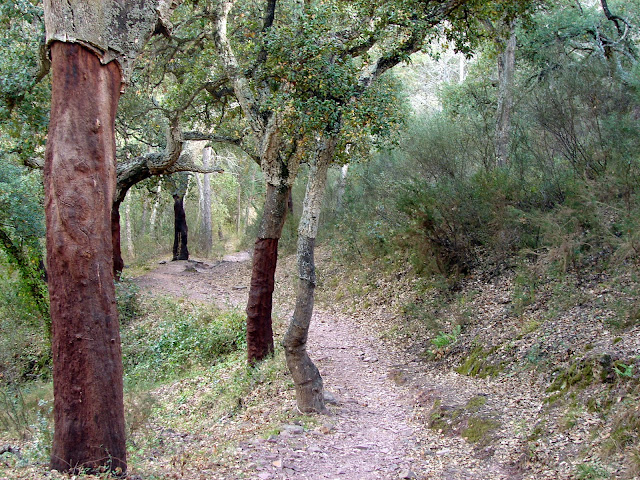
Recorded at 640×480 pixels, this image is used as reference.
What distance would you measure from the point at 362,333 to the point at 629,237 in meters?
5.62

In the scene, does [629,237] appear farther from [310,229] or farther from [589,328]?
[310,229]

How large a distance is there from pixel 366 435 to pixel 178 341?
22.1 feet

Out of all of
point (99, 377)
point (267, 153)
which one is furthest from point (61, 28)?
point (267, 153)

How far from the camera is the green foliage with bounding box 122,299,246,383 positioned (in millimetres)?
11031

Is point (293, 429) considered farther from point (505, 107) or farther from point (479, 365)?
point (505, 107)

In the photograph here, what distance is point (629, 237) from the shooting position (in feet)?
24.9

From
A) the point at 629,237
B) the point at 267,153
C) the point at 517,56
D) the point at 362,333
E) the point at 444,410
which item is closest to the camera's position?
the point at 444,410

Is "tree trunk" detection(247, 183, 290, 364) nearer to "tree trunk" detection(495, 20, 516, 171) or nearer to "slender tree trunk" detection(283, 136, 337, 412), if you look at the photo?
"slender tree trunk" detection(283, 136, 337, 412)

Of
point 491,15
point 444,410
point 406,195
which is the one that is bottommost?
point 444,410

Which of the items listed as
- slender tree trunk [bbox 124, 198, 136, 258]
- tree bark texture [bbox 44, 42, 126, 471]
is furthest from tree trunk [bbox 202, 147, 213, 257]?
tree bark texture [bbox 44, 42, 126, 471]

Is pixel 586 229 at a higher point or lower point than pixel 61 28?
lower

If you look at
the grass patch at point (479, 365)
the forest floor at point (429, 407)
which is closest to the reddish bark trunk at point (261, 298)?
the forest floor at point (429, 407)

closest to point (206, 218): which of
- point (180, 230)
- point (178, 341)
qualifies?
point (180, 230)

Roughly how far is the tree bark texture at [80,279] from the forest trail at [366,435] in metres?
1.56
